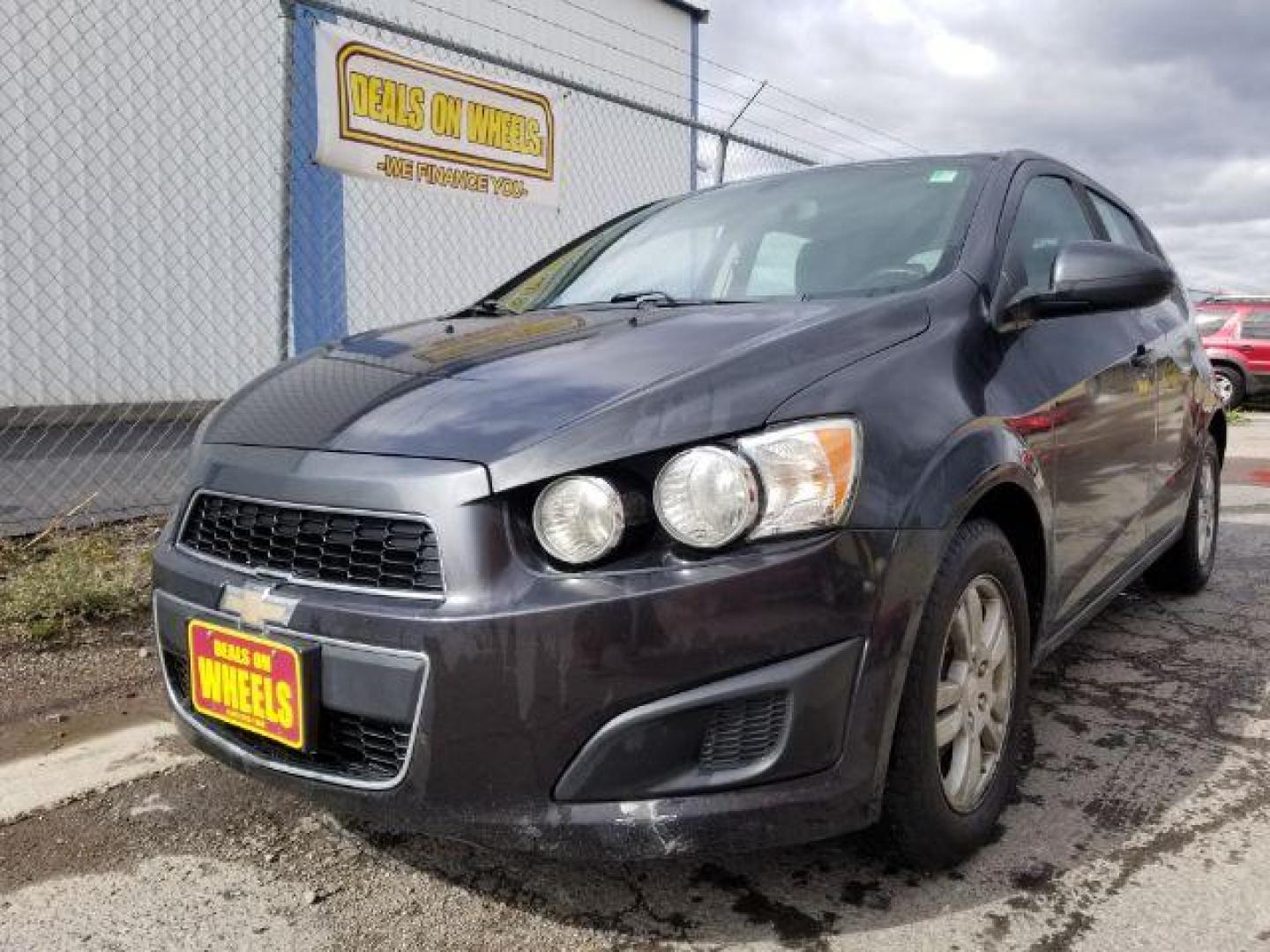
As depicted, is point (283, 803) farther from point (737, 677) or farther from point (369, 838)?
point (737, 677)

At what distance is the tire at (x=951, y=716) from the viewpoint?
1804 mm

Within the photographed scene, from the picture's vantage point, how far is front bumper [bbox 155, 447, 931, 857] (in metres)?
1.57

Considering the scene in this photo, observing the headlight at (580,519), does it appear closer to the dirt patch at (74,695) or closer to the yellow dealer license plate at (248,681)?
the yellow dealer license plate at (248,681)

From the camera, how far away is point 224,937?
1824mm

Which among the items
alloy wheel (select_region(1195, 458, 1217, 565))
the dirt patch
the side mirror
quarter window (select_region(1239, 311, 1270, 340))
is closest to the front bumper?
the side mirror

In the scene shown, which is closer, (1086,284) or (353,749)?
(353,749)

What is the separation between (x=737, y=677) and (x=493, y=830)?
1.49ft

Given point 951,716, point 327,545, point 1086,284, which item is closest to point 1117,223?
point 1086,284

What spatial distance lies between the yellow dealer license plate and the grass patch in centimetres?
166

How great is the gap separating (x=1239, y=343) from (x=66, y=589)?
15.2m

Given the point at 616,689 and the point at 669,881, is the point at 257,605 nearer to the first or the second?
the point at 616,689

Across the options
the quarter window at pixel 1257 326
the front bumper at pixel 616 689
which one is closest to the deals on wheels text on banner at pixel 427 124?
the front bumper at pixel 616 689

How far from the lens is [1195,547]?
398 cm

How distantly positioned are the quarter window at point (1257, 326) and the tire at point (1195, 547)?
12.0 m
